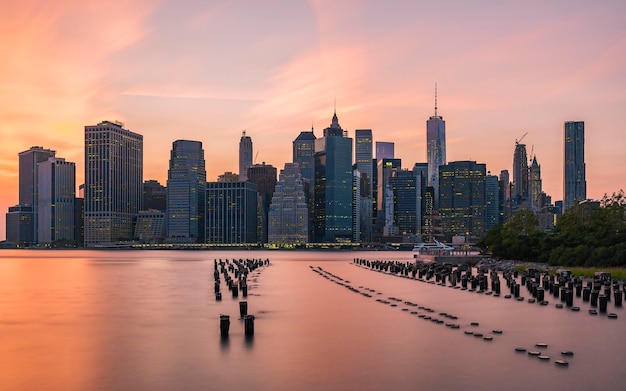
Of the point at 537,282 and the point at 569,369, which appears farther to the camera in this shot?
the point at 537,282

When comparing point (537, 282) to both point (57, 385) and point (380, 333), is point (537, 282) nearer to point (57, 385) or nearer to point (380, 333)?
point (380, 333)

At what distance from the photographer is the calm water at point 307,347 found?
1096 inches

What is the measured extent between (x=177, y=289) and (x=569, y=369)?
5691 centimetres

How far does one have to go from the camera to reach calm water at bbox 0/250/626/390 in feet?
91.4

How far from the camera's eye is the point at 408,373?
29219 millimetres

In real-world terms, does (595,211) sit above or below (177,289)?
above

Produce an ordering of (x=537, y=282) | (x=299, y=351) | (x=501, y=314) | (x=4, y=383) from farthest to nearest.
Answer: (x=537, y=282), (x=501, y=314), (x=299, y=351), (x=4, y=383)

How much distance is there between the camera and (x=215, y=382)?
1086 inches

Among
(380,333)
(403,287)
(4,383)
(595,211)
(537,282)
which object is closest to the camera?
(4,383)

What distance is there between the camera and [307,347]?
36094mm

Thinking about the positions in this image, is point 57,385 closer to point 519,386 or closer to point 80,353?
point 80,353

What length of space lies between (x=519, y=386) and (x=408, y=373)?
4.89 meters

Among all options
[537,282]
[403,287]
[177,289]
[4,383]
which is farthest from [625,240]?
[4,383]

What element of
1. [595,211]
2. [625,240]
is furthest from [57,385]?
[595,211]
